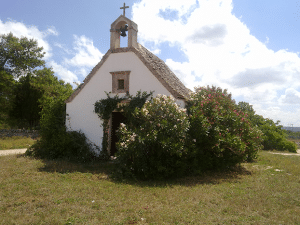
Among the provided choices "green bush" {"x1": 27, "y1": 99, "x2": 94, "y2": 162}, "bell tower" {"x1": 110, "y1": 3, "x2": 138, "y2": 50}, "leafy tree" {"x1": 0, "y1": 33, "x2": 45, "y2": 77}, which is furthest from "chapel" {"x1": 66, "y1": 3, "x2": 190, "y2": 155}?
"leafy tree" {"x1": 0, "y1": 33, "x2": 45, "y2": 77}

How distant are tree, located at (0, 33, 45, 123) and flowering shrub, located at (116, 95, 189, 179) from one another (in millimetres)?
23786

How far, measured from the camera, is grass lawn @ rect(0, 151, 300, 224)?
16.4 ft

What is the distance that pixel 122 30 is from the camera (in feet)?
41.2

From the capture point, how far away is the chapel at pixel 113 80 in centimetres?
1146

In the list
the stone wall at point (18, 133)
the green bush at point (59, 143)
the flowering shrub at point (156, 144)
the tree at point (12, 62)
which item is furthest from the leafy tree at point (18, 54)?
the flowering shrub at point (156, 144)

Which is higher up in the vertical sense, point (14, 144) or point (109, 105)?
point (109, 105)

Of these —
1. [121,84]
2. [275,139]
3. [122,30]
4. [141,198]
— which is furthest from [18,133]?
[275,139]

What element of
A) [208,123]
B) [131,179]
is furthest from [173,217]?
[208,123]

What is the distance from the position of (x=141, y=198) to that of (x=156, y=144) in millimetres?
2696

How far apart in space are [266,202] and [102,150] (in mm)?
7680

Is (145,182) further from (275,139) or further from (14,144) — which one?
(275,139)

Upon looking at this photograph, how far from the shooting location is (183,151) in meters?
8.70

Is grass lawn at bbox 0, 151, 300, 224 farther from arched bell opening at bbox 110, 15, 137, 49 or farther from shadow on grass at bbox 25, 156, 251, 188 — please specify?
arched bell opening at bbox 110, 15, 137, 49

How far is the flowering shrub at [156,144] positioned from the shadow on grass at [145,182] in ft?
1.47
